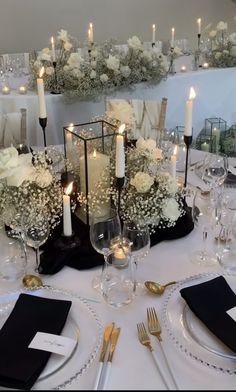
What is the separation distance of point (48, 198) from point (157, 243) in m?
0.38

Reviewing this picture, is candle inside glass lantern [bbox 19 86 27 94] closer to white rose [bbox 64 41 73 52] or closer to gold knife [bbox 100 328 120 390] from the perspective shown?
white rose [bbox 64 41 73 52]

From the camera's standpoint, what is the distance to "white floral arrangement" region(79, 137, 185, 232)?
131 cm

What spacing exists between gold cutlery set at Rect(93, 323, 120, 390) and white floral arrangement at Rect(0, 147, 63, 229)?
43cm

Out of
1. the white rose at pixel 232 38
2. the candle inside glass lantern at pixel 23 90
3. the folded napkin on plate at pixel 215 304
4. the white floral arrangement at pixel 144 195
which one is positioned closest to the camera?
the folded napkin on plate at pixel 215 304

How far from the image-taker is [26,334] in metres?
0.95

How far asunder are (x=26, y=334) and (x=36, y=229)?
0.34 m

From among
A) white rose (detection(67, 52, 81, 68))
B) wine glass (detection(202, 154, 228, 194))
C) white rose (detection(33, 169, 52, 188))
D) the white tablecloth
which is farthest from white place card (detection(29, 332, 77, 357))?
white rose (detection(67, 52, 81, 68))

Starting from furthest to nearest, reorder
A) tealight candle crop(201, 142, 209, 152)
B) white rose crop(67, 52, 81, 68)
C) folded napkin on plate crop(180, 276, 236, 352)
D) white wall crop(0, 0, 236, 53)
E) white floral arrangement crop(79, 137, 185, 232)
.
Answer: white wall crop(0, 0, 236, 53) < tealight candle crop(201, 142, 209, 152) < white rose crop(67, 52, 81, 68) < white floral arrangement crop(79, 137, 185, 232) < folded napkin on plate crop(180, 276, 236, 352)

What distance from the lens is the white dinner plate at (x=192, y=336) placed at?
2.90 feet

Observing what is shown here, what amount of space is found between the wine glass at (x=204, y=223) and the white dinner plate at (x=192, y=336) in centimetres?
18

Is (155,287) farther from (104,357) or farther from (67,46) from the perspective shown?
(67,46)

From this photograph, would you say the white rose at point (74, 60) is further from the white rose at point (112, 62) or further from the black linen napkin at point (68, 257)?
the black linen napkin at point (68, 257)

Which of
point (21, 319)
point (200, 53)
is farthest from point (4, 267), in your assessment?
point (200, 53)

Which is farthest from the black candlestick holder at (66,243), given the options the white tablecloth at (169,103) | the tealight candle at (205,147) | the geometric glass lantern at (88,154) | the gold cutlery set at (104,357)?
the tealight candle at (205,147)
